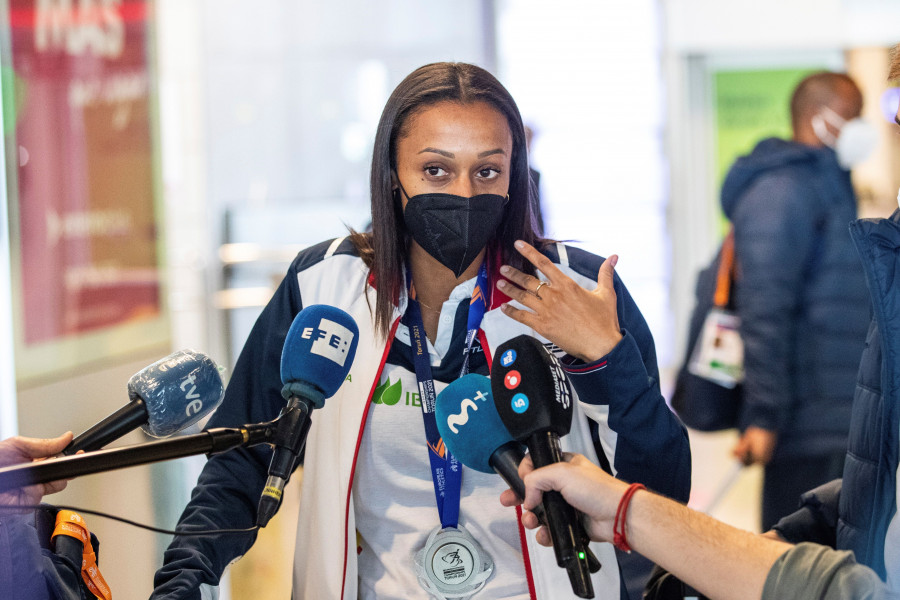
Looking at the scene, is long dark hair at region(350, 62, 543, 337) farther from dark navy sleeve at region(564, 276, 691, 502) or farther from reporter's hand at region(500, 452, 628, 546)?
reporter's hand at region(500, 452, 628, 546)

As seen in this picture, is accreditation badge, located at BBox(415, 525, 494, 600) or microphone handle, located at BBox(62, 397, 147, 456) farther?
accreditation badge, located at BBox(415, 525, 494, 600)

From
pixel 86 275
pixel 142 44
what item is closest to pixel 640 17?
pixel 142 44

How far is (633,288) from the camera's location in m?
7.57

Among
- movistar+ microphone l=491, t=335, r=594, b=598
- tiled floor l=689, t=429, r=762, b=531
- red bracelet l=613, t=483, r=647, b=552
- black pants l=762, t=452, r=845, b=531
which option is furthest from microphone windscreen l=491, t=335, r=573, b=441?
tiled floor l=689, t=429, r=762, b=531

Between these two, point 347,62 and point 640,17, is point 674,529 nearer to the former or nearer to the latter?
point 347,62

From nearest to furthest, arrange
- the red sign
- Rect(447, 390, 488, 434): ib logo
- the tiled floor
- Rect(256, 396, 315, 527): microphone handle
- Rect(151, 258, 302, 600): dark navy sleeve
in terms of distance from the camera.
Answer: Rect(256, 396, 315, 527): microphone handle < Rect(447, 390, 488, 434): ib logo < Rect(151, 258, 302, 600): dark navy sleeve < the red sign < the tiled floor

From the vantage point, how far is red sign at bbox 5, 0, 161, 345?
188cm

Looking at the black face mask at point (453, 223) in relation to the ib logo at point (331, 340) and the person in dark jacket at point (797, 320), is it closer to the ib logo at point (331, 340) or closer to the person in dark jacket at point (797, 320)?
the ib logo at point (331, 340)

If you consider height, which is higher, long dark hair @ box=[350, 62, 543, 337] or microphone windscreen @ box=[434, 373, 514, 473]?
long dark hair @ box=[350, 62, 543, 337]

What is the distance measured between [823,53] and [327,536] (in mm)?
Answer: 6712

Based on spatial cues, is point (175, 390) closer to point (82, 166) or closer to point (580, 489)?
point (580, 489)

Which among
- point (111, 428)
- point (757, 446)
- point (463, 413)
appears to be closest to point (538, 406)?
point (463, 413)

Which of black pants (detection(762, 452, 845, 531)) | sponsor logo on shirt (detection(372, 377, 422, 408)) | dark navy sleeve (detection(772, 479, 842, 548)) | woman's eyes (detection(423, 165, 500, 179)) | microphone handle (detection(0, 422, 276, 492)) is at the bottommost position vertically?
black pants (detection(762, 452, 845, 531))

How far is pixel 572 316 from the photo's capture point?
142cm
